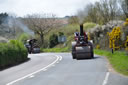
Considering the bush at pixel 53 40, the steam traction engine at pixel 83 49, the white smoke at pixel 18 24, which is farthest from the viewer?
the bush at pixel 53 40

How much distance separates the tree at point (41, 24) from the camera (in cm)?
6900

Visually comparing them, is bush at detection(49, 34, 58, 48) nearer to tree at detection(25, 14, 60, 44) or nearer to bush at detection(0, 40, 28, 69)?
tree at detection(25, 14, 60, 44)

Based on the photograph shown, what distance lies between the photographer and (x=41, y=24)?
69.1 meters

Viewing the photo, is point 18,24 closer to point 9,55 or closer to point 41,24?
point 41,24

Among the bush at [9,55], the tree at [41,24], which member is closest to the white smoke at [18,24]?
the tree at [41,24]

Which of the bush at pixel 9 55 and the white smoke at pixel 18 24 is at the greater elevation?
the white smoke at pixel 18 24

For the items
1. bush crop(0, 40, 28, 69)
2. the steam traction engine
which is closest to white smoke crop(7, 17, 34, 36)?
bush crop(0, 40, 28, 69)

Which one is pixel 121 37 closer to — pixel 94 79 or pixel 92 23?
pixel 92 23

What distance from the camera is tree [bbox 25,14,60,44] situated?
6900cm

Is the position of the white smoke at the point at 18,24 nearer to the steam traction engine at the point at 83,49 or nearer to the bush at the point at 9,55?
the bush at the point at 9,55

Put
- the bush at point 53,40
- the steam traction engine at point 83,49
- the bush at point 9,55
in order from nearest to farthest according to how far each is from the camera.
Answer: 1. the bush at point 9,55
2. the steam traction engine at point 83,49
3. the bush at point 53,40

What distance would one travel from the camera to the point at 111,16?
56750 mm

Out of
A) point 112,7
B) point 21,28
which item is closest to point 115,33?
point 112,7

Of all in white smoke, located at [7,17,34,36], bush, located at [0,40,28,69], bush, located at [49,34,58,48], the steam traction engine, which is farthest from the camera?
bush, located at [49,34,58,48]
